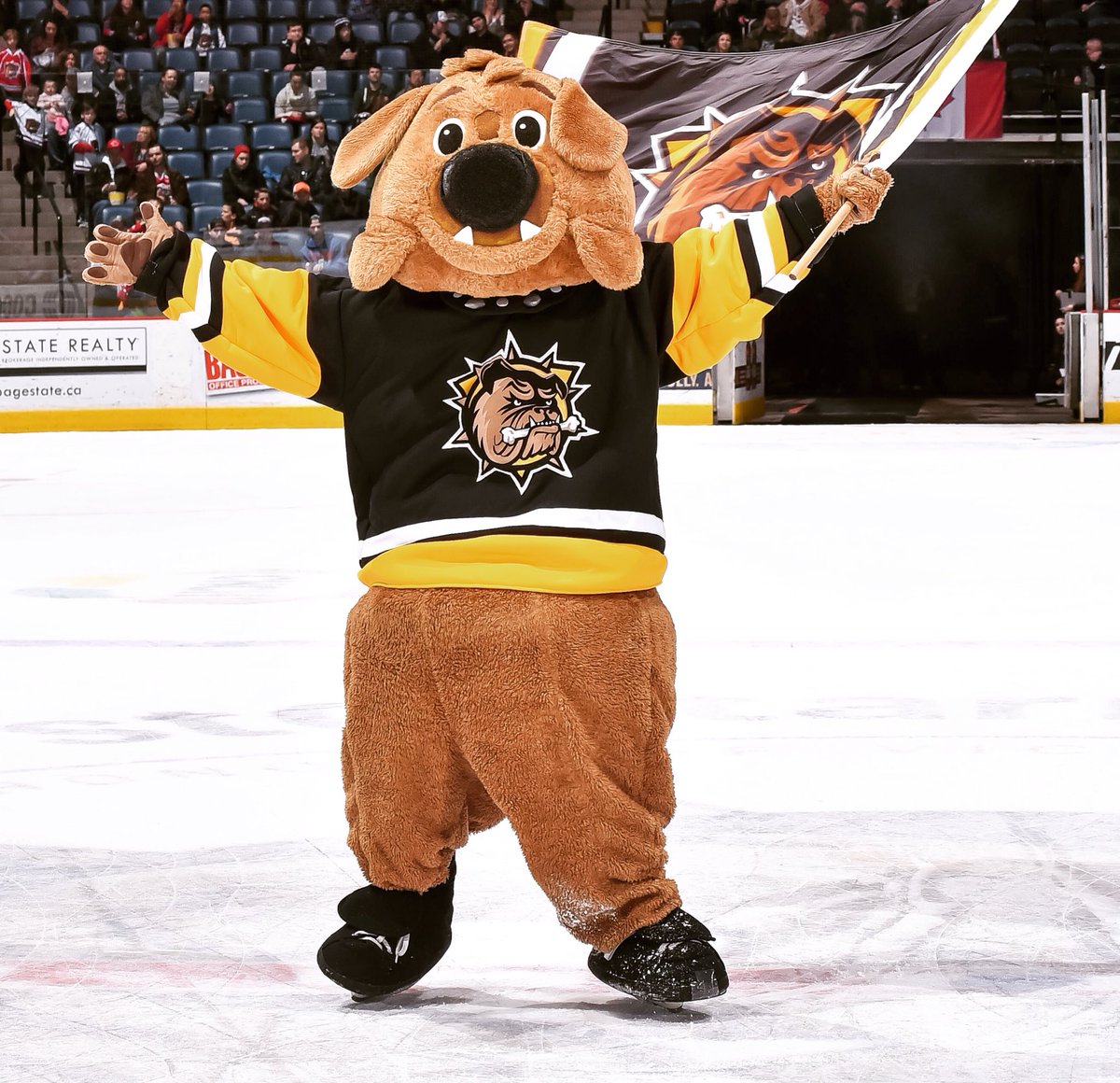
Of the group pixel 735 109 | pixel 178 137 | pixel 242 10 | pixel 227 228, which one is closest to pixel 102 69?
pixel 178 137

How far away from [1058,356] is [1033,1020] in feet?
55.3

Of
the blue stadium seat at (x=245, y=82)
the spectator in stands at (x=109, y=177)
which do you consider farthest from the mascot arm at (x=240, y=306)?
the blue stadium seat at (x=245, y=82)

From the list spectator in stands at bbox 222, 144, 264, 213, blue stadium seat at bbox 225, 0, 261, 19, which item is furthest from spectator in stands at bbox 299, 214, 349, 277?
blue stadium seat at bbox 225, 0, 261, 19

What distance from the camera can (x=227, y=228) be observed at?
1381 centimetres

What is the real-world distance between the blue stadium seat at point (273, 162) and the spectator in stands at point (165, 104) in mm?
1339

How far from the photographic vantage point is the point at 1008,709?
378cm

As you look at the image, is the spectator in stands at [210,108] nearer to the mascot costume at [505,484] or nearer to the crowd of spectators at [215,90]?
the crowd of spectators at [215,90]

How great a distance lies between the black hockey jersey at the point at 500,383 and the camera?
210cm

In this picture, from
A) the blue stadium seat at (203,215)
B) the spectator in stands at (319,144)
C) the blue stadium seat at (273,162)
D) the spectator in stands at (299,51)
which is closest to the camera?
the spectator in stands at (319,144)

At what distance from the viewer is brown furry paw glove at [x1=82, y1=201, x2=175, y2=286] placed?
2232mm

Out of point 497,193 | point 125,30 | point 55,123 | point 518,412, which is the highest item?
point 125,30

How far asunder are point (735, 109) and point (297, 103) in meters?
13.5

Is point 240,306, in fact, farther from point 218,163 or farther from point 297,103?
point 297,103

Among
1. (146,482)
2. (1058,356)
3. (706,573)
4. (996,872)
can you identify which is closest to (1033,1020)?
(996,872)
